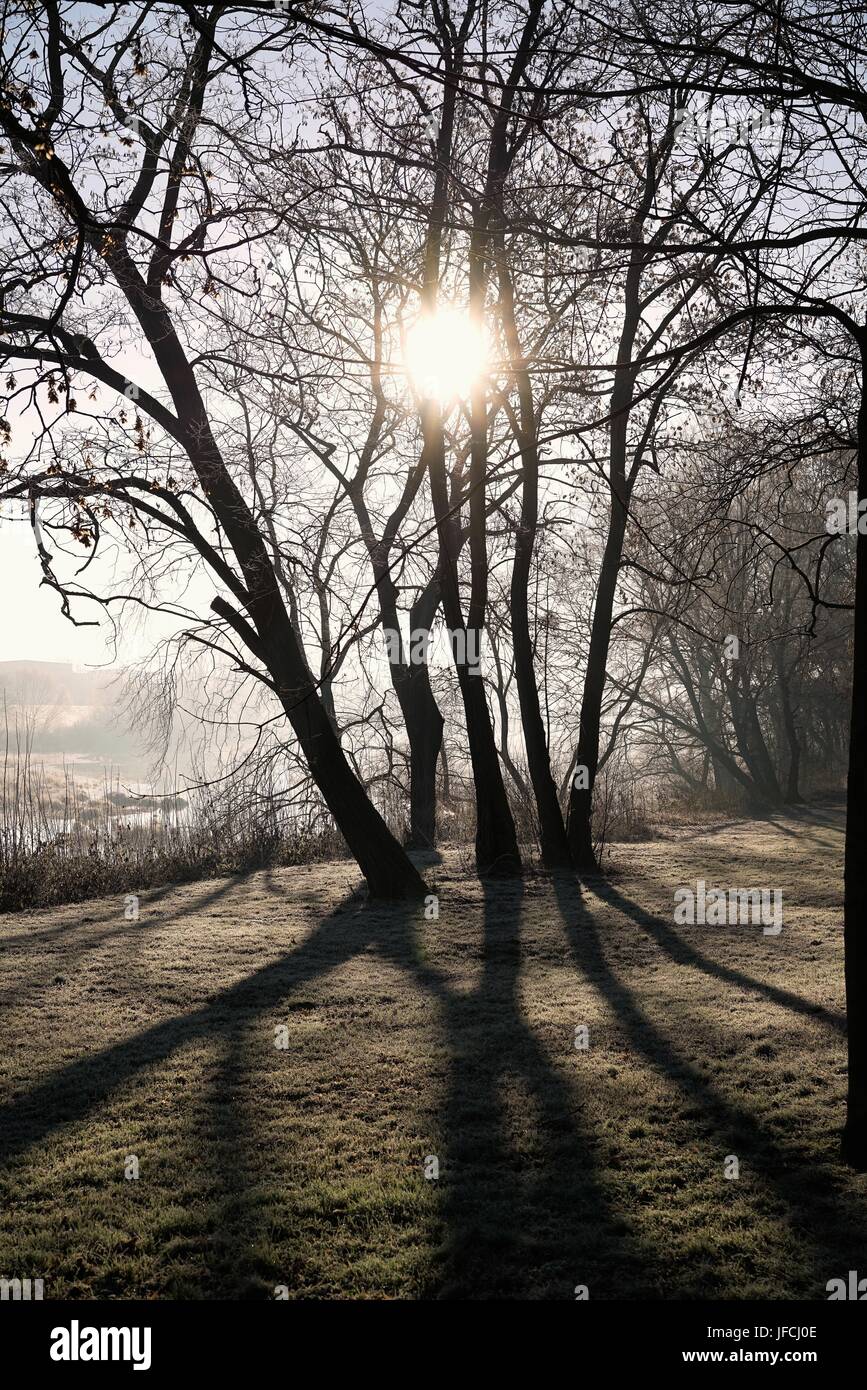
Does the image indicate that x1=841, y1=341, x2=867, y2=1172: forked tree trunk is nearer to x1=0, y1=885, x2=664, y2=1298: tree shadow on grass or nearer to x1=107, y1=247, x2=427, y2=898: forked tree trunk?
x1=0, y1=885, x2=664, y2=1298: tree shadow on grass

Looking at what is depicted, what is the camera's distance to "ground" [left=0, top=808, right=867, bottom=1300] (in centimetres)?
358

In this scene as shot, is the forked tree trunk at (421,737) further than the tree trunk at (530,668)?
Yes

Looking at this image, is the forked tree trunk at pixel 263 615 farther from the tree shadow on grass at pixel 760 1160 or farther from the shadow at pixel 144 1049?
the tree shadow on grass at pixel 760 1160

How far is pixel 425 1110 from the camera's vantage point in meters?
4.96

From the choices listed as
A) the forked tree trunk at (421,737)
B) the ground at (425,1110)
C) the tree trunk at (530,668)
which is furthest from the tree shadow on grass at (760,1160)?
the forked tree trunk at (421,737)

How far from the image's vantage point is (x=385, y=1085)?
5.33 metres

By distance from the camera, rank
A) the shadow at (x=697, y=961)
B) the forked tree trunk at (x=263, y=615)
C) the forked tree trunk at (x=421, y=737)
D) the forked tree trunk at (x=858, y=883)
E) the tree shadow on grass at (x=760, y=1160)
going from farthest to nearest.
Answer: the forked tree trunk at (x=421, y=737), the forked tree trunk at (x=263, y=615), the shadow at (x=697, y=961), the forked tree trunk at (x=858, y=883), the tree shadow on grass at (x=760, y=1160)

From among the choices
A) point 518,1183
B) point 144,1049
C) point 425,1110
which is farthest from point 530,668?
point 518,1183

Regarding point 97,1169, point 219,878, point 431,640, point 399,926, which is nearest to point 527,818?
point 431,640

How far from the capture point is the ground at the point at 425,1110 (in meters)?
3.58

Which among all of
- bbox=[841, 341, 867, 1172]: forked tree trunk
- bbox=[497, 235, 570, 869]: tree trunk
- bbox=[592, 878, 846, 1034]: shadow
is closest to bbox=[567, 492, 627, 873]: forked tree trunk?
bbox=[497, 235, 570, 869]: tree trunk

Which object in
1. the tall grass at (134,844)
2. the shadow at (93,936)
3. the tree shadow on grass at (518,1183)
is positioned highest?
the tall grass at (134,844)

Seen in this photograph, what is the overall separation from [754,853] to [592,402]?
610 cm

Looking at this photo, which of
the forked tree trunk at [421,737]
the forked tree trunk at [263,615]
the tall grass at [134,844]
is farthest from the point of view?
the forked tree trunk at [421,737]
